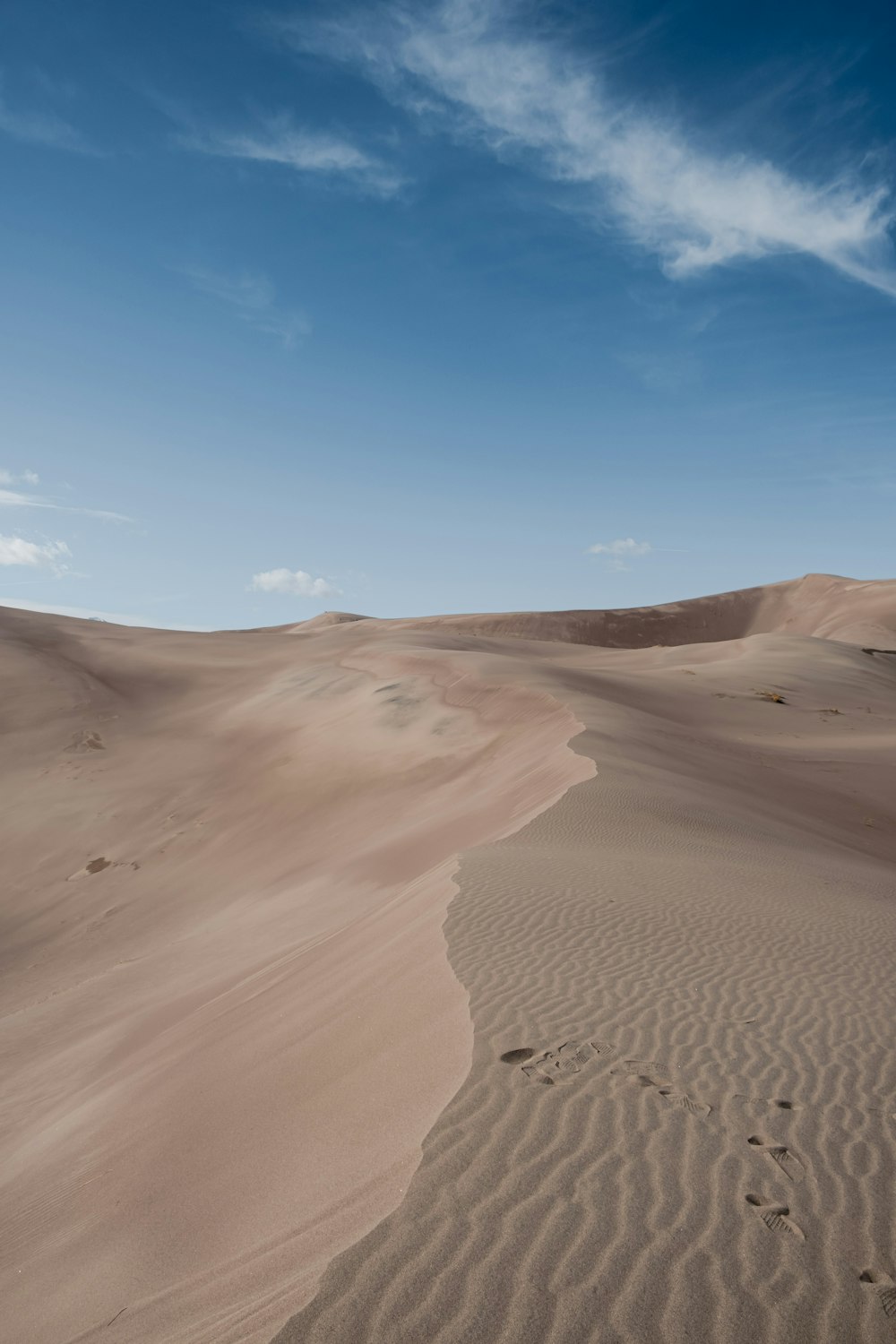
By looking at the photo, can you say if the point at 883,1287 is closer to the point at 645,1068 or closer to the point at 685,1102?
the point at 685,1102

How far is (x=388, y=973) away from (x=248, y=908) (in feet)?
22.6

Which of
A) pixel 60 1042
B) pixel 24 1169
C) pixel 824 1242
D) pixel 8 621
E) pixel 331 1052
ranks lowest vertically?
pixel 60 1042

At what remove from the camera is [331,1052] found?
4836mm

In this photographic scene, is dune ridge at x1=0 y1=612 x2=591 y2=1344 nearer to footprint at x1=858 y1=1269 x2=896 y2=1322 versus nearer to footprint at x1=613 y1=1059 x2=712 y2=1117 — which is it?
footprint at x1=613 y1=1059 x2=712 y2=1117

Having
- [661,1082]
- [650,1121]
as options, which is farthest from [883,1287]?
[661,1082]

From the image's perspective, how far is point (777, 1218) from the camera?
293 centimetres

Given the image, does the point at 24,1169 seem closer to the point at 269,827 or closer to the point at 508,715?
the point at 269,827

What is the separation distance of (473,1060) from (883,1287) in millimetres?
1671

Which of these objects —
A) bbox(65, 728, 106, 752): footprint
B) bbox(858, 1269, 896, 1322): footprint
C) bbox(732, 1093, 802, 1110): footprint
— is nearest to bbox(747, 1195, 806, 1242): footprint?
bbox(858, 1269, 896, 1322): footprint

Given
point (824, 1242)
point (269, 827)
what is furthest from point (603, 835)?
point (269, 827)

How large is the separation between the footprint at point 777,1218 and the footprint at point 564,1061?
90 cm

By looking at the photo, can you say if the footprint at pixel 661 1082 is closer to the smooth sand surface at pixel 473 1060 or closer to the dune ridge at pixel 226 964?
the smooth sand surface at pixel 473 1060

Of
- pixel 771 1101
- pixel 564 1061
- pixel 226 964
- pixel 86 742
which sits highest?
pixel 564 1061

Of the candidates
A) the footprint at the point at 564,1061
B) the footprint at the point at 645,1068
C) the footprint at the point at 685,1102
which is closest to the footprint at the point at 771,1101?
the footprint at the point at 685,1102
